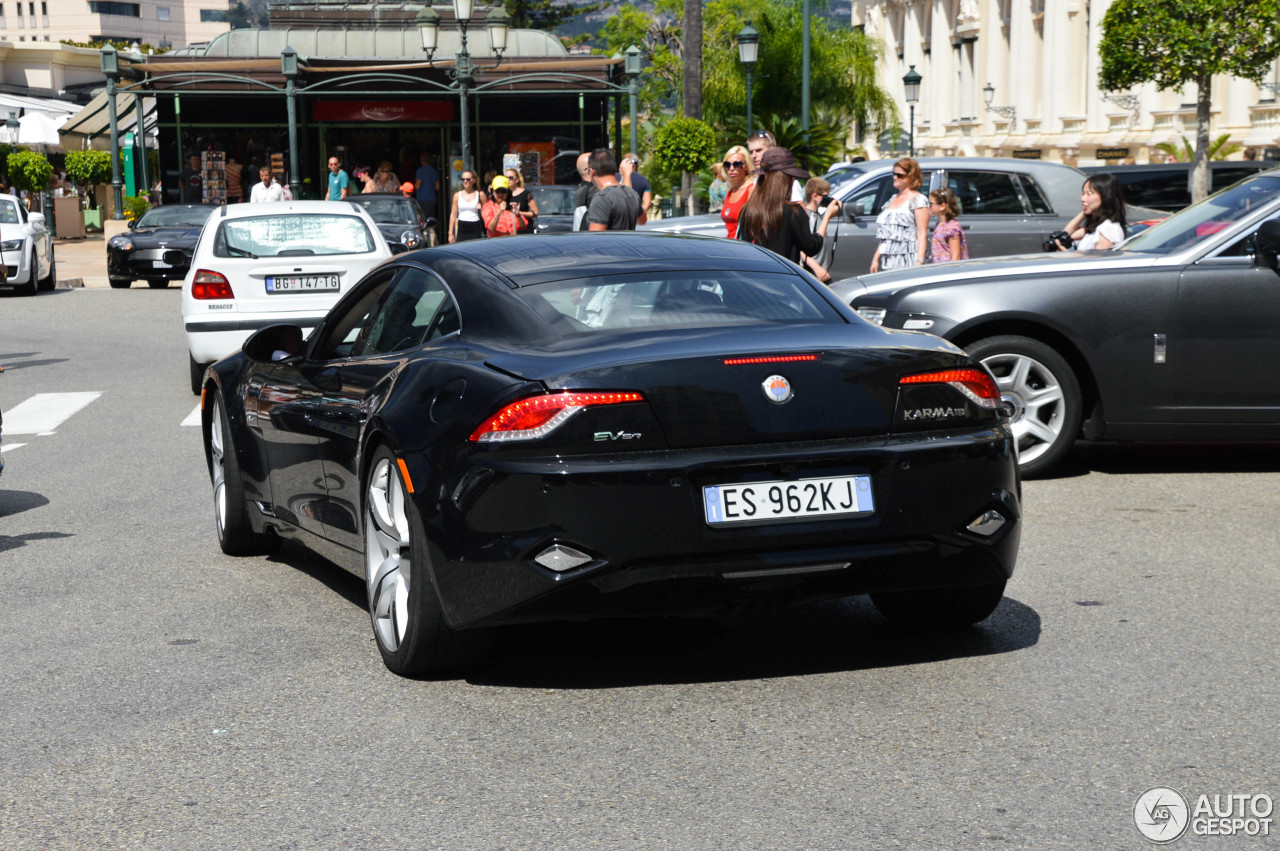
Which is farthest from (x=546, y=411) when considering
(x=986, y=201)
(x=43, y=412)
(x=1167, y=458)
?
(x=986, y=201)

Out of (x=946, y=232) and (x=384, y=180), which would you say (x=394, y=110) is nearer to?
(x=384, y=180)

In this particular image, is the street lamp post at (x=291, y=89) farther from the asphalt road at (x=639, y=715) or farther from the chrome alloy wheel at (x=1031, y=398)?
the asphalt road at (x=639, y=715)

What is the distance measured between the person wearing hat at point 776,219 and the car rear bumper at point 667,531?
20.7 feet

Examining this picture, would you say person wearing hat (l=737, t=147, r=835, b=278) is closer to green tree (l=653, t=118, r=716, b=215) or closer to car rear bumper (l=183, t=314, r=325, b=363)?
car rear bumper (l=183, t=314, r=325, b=363)

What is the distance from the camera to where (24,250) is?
26.0 meters

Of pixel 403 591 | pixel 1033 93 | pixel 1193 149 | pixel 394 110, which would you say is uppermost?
pixel 1033 93

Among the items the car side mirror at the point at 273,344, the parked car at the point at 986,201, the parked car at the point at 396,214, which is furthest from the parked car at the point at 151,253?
the car side mirror at the point at 273,344

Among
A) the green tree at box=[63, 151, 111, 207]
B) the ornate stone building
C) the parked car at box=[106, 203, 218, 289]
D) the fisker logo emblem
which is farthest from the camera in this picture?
the green tree at box=[63, 151, 111, 207]

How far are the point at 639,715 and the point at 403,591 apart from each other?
0.90 meters

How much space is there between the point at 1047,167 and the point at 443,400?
13278mm

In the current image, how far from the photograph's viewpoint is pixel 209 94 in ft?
125

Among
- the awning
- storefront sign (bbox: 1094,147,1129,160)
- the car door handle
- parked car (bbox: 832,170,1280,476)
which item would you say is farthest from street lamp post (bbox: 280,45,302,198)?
the car door handle

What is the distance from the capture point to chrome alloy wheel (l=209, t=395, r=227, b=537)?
7.55 m

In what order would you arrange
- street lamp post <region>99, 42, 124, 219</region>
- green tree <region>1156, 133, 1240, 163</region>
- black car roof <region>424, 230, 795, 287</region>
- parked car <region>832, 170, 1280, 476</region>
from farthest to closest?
1. green tree <region>1156, 133, 1240, 163</region>
2. street lamp post <region>99, 42, 124, 219</region>
3. parked car <region>832, 170, 1280, 476</region>
4. black car roof <region>424, 230, 795, 287</region>
